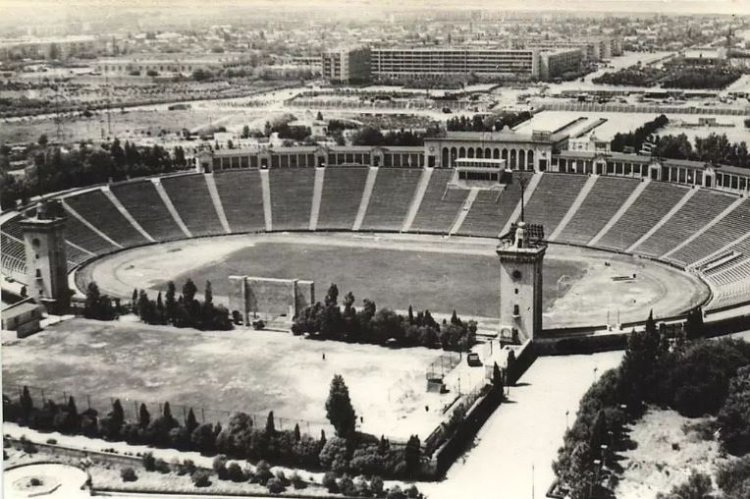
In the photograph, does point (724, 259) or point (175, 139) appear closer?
point (724, 259)

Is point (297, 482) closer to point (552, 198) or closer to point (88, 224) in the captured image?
point (88, 224)

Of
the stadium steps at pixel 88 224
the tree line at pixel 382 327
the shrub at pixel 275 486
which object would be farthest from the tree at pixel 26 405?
the stadium steps at pixel 88 224

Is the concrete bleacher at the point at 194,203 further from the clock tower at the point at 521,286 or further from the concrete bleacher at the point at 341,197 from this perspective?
the clock tower at the point at 521,286

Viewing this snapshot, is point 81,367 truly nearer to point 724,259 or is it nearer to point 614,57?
point 724,259

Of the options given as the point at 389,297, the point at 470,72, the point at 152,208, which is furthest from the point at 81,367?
the point at 470,72

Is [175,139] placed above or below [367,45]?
below

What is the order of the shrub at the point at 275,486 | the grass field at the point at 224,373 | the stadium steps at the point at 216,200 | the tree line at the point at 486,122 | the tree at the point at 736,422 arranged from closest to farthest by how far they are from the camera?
the shrub at the point at 275,486
the tree at the point at 736,422
the grass field at the point at 224,373
the stadium steps at the point at 216,200
the tree line at the point at 486,122
